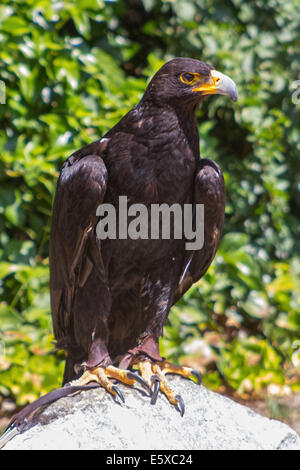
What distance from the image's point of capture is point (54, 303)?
2.59m

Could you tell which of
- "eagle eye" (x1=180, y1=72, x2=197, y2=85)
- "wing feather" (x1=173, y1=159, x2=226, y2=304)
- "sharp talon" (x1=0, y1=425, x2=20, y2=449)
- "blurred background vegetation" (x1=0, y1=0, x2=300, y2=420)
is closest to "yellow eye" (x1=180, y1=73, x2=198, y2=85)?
"eagle eye" (x1=180, y1=72, x2=197, y2=85)

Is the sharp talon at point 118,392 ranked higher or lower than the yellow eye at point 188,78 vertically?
lower

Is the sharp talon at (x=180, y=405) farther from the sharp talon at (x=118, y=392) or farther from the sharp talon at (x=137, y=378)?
the sharp talon at (x=118, y=392)

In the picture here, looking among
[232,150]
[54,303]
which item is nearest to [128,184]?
[54,303]

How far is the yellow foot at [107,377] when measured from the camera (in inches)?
93.3

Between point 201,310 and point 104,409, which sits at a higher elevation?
point 104,409

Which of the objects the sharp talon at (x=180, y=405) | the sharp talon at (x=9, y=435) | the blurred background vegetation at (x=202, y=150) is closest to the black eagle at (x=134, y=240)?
the sharp talon at (x=180, y=405)

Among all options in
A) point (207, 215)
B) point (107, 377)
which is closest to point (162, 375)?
point (107, 377)

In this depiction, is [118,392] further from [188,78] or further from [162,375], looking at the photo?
[188,78]

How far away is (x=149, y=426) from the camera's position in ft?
7.39

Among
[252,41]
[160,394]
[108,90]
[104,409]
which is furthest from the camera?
[252,41]

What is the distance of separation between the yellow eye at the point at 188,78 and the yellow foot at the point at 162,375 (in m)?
1.12
